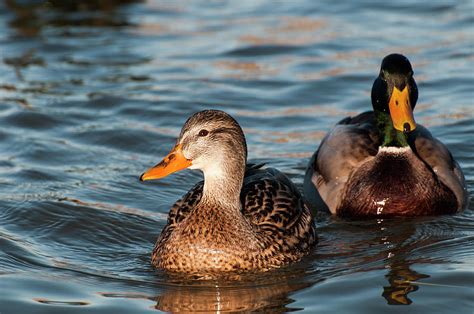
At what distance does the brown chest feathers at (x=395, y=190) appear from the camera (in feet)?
30.9

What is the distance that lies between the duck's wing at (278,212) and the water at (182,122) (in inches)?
7.7

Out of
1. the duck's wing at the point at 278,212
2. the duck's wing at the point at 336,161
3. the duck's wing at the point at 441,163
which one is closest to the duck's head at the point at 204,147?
the duck's wing at the point at 278,212

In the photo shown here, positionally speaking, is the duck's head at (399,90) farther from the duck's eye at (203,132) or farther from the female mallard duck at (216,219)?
the duck's eye at (203,132)

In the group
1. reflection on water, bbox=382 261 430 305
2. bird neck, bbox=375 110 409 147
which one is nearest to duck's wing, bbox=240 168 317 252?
reflection on water, bbox=382 261 430 305

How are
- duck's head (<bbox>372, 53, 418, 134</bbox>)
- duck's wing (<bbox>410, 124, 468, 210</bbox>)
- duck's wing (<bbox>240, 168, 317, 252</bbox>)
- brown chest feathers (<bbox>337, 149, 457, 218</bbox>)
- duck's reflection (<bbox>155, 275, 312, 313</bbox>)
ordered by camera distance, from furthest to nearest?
duck's wing (<bbox>410, 124, 468, 210</bbox>) < brown chest feathers (<bbox>337, 149, 457, 218</bbox>) < duck's head (<bbox>372, 53, 418, 134</bbox>) < duck's wing (<bbox>240, 168, 317, 252</bbox>) < duck's reflection (<bbox>155, 275, 312, 313</bbox>)

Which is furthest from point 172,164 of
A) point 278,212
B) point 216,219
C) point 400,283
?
point 400,283

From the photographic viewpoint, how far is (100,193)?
32.9ft

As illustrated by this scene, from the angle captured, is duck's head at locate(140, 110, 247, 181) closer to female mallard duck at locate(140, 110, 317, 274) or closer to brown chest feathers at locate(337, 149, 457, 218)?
female mallard duck at locate(140, 110, 317, 274)

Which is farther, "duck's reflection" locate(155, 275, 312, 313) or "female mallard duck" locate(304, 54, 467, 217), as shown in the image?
"female mallard duck" locate(304, 54, 467, 217)

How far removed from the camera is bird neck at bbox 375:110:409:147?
9656 mm

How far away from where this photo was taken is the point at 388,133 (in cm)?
968

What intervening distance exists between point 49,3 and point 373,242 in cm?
1035

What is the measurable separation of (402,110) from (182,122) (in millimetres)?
3643

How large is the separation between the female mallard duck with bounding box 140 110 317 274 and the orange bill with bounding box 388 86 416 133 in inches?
71.9
